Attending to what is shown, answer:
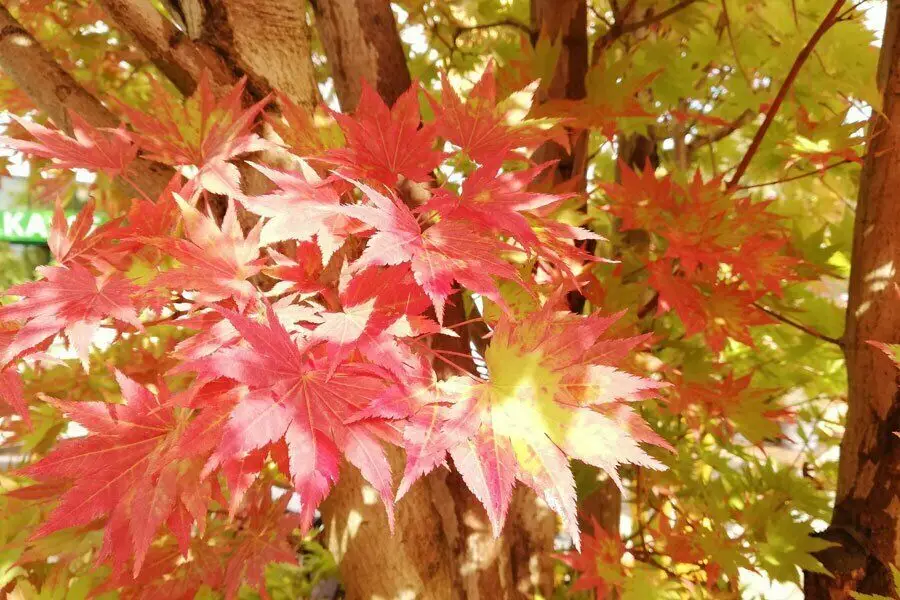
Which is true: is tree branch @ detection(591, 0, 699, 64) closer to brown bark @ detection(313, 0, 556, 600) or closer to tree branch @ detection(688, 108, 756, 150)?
brown bark @ detection(313, 0, 556, 600)

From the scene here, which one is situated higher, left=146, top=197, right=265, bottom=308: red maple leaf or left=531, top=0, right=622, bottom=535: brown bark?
left=531, top=0, right=622, bottom=535: brown bark

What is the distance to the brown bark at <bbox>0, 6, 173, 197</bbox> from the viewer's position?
745 mm

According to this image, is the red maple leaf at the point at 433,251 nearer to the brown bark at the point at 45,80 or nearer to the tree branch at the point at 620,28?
the brown bark at the point at 45,80

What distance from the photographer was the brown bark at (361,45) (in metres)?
0.84

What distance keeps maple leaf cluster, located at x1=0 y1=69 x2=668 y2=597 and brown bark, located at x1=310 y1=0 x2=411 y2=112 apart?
273 millimetres

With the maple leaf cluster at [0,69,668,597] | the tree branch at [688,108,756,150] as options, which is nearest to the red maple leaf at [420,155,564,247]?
the maple leaf cluster at [0,69,668,597]

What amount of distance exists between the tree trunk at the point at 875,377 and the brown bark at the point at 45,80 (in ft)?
3.63

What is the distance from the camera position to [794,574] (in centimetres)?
92

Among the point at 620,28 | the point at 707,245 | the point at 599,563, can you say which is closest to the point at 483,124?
the point at 707,245

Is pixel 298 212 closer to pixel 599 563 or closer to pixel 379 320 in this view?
pixel 379 320

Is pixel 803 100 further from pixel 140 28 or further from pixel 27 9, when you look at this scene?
pixel 27 9

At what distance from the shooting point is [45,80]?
749 mm

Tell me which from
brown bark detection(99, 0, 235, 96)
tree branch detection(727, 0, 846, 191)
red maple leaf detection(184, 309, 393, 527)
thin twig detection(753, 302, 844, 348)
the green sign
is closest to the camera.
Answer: red maple leaf detection(184, 309, 393, 527)

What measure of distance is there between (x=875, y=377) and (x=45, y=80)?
130cm
